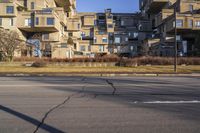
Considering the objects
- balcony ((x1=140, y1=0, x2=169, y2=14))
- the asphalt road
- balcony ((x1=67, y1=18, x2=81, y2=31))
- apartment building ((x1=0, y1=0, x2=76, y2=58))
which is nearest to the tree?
apartment building ((x1=0, y1=0, x2=76, y2=58))

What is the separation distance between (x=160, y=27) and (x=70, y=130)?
306 feet

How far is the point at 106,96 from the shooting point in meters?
14.5

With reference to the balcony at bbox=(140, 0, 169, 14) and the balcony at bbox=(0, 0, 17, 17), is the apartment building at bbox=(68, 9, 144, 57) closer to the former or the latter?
the balcony at bbox=(140, 0, 169, 14)

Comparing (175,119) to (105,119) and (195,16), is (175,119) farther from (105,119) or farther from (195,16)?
(195,16)

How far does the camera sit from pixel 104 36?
368 feet

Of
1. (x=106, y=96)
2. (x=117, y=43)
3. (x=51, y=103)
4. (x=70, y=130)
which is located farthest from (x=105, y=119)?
(x=117, y=43)

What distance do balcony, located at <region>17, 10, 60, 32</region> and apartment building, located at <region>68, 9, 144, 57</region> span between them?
1901cm

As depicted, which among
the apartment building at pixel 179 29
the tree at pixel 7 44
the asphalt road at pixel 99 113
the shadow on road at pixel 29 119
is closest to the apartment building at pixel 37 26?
the tree at pixel 7 44

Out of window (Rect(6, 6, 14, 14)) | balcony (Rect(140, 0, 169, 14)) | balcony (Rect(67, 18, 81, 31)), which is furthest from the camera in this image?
balcony (Rect(67, 18, 81, 31))

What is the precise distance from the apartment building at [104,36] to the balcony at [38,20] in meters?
19.0

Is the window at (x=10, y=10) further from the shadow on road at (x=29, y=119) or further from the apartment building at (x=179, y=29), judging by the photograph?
the shadow on road at (x=29, y=119)

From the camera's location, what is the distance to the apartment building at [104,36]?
4301 inches

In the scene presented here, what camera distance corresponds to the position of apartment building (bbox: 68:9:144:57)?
109 metres

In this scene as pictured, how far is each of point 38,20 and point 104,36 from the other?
29686 mm
